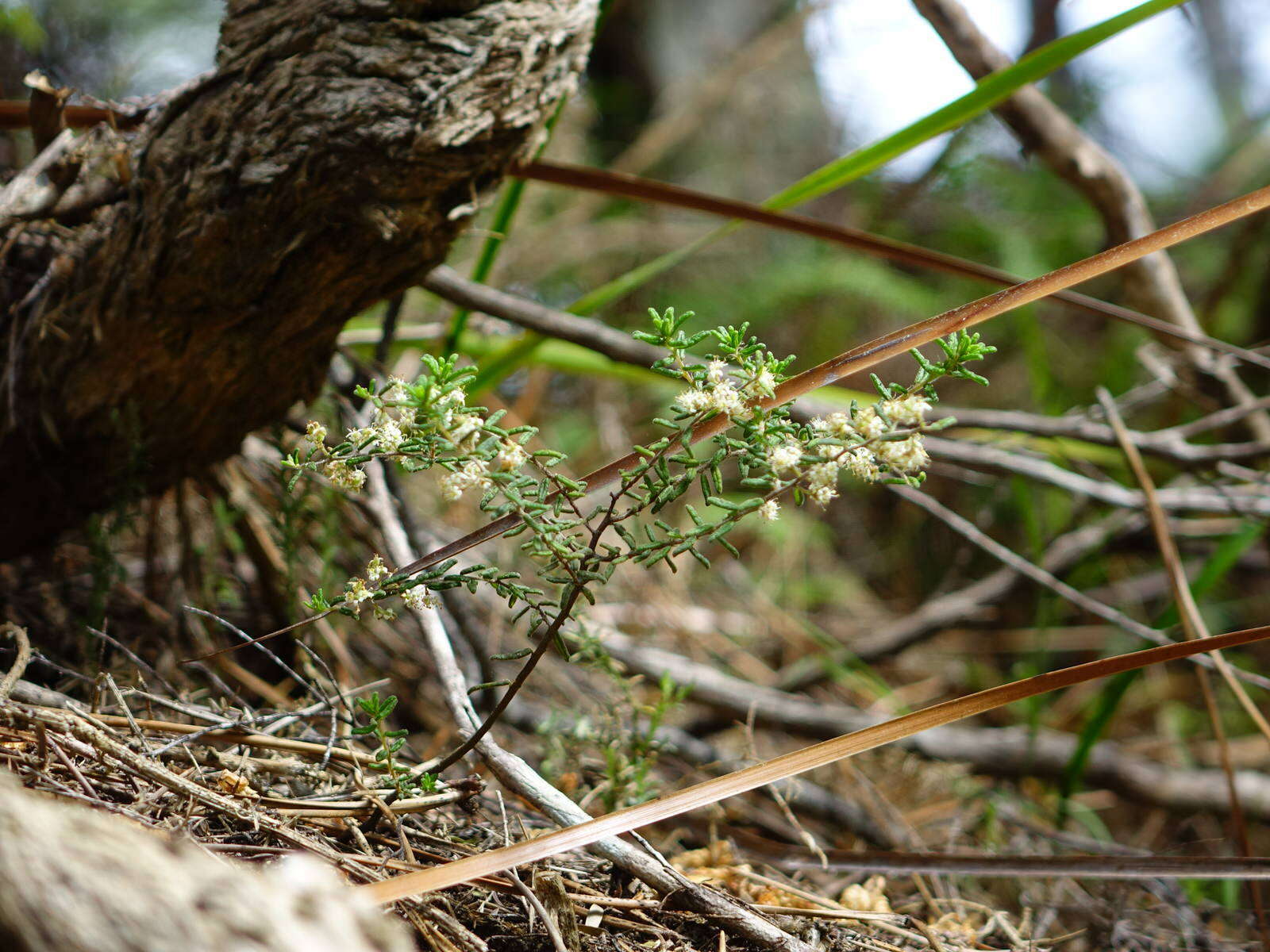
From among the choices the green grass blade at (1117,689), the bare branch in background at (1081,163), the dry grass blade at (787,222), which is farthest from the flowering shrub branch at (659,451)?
the bare branch in background at (1081,163)

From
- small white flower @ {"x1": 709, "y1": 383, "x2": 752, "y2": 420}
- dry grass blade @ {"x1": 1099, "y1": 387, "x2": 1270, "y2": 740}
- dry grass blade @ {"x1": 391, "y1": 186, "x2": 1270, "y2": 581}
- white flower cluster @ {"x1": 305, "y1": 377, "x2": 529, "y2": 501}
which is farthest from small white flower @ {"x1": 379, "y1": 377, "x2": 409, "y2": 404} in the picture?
dry grass blade @ {"x1": 1099, "y1": 387, "x2": 1270, "y2": 740}

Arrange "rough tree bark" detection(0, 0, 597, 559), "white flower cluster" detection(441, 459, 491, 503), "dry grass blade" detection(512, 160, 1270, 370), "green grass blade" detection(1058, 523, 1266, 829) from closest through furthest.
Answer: "white flower cluster" detection(441, 459, 491, 503)
"rough tree bark" detection(0, 0, 597, 559)
"dry grass blade" detection(512, 160, 1270, 370)
"green grass blade" detection(1058, 523, 1266, 829)

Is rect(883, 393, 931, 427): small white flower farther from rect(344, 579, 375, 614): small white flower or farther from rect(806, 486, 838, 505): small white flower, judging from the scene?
rect(344, 579, 375, 614): small white flower

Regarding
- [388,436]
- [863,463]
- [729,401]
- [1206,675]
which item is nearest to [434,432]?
[388,436]

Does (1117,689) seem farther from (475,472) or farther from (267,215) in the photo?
(267,215)

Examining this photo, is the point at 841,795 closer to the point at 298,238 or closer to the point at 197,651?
the point at 197,651

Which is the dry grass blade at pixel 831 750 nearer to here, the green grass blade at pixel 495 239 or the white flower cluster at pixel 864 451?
the white flower cluster at pixel 864 451

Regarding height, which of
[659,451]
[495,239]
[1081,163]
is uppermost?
[1081,163]
